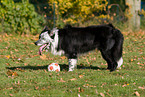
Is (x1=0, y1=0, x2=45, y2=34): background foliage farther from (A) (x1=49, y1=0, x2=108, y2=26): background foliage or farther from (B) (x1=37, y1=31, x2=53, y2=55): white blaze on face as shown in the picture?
(B) (x1=37, y1=31, x2=53, y2=55): white blaze on face

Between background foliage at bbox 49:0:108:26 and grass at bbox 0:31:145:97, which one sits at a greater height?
background foliage at bbox 49:0:108:26

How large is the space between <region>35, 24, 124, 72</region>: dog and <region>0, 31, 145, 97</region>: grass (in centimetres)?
31

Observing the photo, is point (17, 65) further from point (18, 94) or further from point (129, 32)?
point (129, 32)

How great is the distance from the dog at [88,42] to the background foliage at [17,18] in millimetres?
7826

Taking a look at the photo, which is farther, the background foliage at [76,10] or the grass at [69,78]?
the background foliage at [76,10]

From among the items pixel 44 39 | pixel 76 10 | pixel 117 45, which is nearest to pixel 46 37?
pixel 44 39

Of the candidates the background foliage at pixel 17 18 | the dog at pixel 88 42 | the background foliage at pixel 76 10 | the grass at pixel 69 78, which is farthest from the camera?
the background foliage at pixel 76 10

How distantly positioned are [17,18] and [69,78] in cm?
909

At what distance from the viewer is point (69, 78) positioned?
19.7 feet

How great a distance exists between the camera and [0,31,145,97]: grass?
4887mm

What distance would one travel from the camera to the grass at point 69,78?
4.89 meters

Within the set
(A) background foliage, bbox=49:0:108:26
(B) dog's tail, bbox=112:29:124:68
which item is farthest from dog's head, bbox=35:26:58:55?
(A) background foliage, bbox=49:0:108:26

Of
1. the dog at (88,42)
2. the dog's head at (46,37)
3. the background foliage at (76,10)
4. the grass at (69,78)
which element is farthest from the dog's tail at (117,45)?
the background foliage at (76,10)

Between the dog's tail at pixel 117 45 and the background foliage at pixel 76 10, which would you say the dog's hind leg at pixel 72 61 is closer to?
the dog's tail at pixel 117 45
